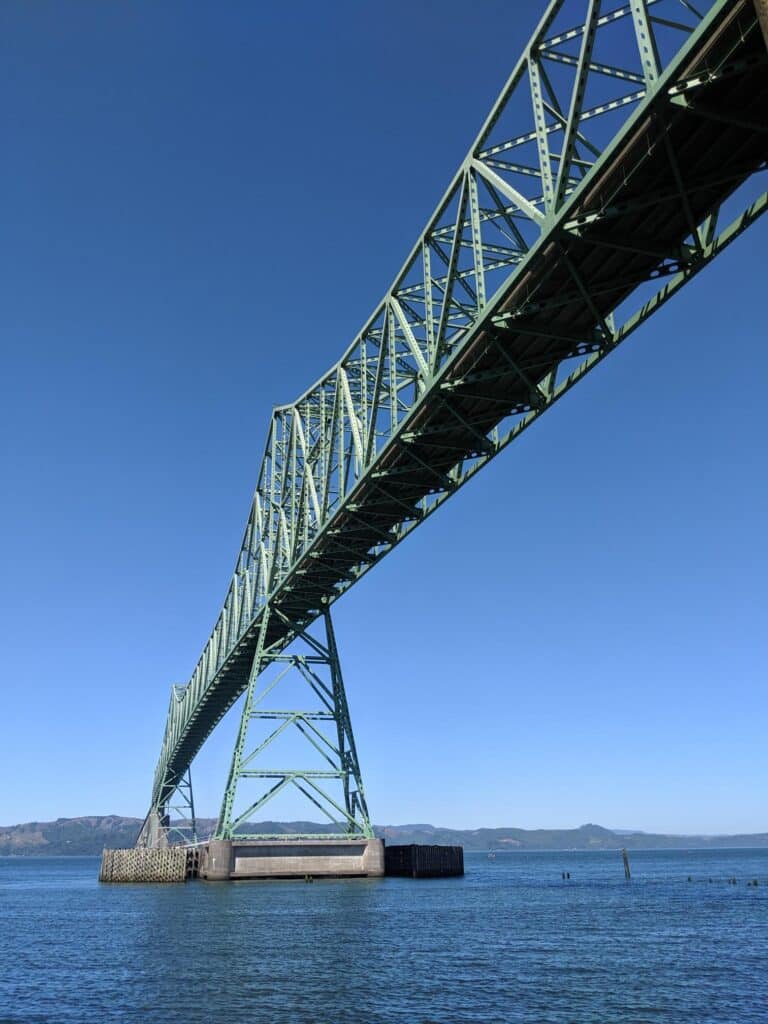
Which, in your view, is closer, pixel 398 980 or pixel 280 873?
pixel 398 980

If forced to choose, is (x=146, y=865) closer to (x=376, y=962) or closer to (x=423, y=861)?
(x=423, y=861)

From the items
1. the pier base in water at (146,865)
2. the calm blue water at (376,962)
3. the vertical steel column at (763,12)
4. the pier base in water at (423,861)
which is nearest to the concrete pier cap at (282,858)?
the calm blue water at (376,962)

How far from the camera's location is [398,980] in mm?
23438

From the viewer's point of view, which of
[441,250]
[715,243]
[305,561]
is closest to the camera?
[715,243]

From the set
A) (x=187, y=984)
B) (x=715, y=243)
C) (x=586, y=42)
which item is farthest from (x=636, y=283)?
(x=187, y=984)

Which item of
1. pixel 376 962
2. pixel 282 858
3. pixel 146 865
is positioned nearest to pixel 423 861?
pixel 282 858

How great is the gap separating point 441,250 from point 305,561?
22.8 m

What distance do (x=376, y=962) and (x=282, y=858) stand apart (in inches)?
1144

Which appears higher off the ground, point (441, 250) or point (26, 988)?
point (441, 250)

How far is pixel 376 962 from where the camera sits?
26.3 m

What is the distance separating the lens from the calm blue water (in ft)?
66.2

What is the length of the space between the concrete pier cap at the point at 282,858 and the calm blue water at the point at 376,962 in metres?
2.89

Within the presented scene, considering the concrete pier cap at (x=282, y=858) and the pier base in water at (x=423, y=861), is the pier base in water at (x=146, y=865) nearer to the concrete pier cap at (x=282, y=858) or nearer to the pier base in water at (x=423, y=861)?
the concrete pier cap at (x=282, y=858)

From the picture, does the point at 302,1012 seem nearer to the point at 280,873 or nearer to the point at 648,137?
the point at 648,137
